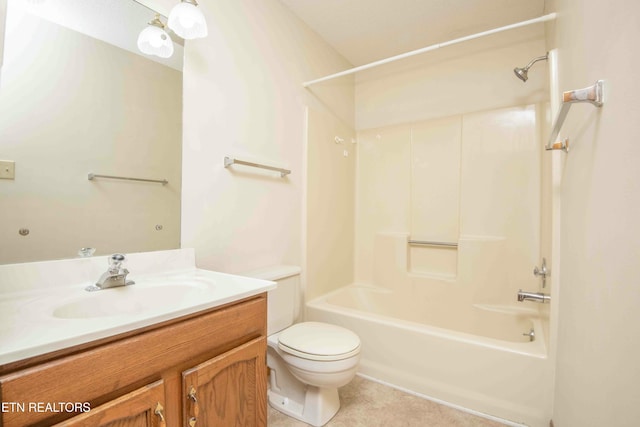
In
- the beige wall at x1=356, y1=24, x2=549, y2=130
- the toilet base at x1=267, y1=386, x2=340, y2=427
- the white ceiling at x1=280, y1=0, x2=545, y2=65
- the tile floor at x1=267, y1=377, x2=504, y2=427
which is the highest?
the white ceiling at x1=280, y1=0, x2=545, y2=65

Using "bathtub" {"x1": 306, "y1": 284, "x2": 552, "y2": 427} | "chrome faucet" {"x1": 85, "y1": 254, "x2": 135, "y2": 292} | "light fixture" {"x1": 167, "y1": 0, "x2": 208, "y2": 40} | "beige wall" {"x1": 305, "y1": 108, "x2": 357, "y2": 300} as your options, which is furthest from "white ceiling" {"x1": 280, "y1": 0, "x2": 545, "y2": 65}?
"bathtub" {"x1": 306, "y1": 284, "x2": 552, "y2": 427}

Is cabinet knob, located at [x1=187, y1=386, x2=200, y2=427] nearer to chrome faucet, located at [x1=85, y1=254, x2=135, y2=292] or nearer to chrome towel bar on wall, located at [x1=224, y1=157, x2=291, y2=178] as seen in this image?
chrome faucet, located at [x1=85, y1=254, x2=135, y2=292]

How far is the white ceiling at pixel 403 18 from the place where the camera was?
191 cm

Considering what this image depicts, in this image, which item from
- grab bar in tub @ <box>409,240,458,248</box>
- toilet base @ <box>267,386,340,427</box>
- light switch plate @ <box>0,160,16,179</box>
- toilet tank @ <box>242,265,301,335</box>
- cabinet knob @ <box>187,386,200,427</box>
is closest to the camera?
cabinet knob @ <box>187,386,200,427</box>

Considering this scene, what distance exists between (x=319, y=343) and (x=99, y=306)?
3.05 feet

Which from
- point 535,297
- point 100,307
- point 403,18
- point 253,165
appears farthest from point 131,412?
point 403,18

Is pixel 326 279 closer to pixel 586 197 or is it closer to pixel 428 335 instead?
pixel 428 335

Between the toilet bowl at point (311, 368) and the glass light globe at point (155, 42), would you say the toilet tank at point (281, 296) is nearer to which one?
the toilet bowl at point (311, 368)

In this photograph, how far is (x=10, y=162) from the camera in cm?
92

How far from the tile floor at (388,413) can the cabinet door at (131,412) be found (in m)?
0.96

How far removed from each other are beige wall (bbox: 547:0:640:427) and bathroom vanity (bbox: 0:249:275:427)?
96 centimetres

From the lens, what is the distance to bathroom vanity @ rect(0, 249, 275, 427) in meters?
0.56

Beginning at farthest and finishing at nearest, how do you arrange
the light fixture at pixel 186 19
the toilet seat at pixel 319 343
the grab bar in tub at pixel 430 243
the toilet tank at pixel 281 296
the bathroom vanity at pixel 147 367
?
the grab bar in tub at pixel 430 243
the toilet tank at pixel 281 296
the toilet seat at pixel 319 343
the light fixture at pixel 186 19
the bathroom vanity at pixel 147 367

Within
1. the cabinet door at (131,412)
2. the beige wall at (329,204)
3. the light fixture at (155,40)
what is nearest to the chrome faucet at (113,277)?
the cabinet door at (131,412)
